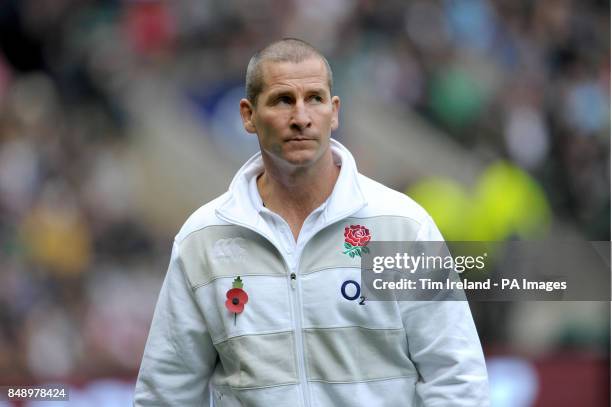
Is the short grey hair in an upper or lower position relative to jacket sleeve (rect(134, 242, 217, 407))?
upper

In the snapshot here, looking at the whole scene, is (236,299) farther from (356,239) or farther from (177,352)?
(356,239)

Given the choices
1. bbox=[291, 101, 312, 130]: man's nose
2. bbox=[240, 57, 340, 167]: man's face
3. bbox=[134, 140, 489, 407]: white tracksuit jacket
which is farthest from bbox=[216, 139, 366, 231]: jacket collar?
bbox=[291, 101, 312, 130]: man's nose

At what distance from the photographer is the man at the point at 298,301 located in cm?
339

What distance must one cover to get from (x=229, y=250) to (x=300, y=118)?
19.1 inches

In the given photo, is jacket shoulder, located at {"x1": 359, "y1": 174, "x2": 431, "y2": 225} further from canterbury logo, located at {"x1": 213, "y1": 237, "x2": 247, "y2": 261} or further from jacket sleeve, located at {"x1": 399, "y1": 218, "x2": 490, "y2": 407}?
canterbury logo, located at {"x1": 213, "y1": 237, "x2": 247, "y2": 261}

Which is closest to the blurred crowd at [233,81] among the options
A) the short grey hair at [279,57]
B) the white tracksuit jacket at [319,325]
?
the white tracksuit jacket at [319,325]

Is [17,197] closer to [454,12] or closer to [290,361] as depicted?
[454,12]

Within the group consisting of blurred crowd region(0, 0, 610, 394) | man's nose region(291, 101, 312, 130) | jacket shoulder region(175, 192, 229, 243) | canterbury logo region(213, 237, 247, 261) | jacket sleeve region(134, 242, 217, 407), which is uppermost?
blurred crowd region(0, 0, 610, 394)

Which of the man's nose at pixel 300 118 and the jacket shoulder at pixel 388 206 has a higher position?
the man's nose at pixel 300 118

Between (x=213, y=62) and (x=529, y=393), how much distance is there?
4352 millimetres

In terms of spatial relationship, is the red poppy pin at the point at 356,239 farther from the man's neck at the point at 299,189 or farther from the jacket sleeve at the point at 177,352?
the jacket sleeve at the point at 177,352

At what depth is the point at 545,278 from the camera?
19.8 feet

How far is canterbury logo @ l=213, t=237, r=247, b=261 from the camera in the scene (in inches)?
139

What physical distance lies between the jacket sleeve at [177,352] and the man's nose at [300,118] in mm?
583
